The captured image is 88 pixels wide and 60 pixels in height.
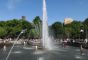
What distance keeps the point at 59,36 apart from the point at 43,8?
104 metres

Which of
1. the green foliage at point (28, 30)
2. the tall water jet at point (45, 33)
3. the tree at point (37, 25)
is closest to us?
the tall water jet at point (45, 33)

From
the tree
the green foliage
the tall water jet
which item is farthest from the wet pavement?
the green foliage

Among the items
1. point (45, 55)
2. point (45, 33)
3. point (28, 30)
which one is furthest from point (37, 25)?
point (45, 55)

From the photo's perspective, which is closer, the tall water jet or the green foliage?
the tall water jet

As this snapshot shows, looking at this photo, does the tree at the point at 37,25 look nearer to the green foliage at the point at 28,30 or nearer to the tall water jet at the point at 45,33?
the green foliage at the point at 28,30

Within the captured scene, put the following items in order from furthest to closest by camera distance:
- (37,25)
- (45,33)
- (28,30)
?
(37,25) < (28,30) < (45,33)

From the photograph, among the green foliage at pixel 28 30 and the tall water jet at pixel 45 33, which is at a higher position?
the green foliage at pixel 28 30

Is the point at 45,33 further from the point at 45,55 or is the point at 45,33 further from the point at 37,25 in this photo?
the point at 37,25

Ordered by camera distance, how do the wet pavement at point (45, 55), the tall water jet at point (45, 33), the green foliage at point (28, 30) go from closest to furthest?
the wet pavement at point (45, 55)
the tall water jet at point (45, 33)
the green foliage at point (28, 30)

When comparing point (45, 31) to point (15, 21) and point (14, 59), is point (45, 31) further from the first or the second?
point (15, 21)

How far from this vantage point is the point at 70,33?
493ft

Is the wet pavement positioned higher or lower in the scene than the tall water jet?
lower

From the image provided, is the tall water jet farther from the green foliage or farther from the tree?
the green foliage

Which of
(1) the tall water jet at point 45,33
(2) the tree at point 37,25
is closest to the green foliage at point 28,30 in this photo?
(2) the tree at point 37,25
